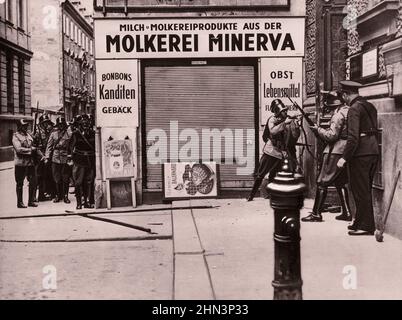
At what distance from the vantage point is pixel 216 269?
20.1ft

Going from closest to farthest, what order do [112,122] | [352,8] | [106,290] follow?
[106,290] < [352,8] < [112,122]

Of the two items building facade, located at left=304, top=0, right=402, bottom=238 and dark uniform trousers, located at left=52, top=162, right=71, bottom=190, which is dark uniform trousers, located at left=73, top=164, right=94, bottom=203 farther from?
building facade, located at left=304, top=0, right=402, bottom=238

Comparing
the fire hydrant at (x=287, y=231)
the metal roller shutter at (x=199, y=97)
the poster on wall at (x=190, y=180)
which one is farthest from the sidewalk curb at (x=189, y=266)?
the metal roller shutter at (x=199, y=97)

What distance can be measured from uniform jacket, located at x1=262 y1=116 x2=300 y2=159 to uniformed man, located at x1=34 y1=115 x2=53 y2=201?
486 cm

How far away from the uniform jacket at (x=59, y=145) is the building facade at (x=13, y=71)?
8.77 m

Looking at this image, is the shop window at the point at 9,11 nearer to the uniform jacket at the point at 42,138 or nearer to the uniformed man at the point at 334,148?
the uniform jacket at the point at 42,138

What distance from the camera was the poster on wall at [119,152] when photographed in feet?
37.7

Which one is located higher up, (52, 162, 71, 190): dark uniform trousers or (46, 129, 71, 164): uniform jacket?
(46, 129, 71, 164): uniform jacket

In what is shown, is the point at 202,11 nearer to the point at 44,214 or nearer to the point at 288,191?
the point at 44,214

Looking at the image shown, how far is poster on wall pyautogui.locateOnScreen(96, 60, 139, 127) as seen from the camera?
11570 millimetres

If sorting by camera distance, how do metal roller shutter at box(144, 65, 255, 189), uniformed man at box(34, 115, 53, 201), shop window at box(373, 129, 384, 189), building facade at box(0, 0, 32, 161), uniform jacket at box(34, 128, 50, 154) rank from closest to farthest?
shop window at box(373, 129, 384, 189)
metal roller shutter at box(144, 65, 255, 189)
uniformed man at box(34, 115, 53, 201)
uniform jacket at box(34, 128, 50, 154)
building facade at box(0, 0, 32, 161)

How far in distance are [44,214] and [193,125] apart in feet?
10.8

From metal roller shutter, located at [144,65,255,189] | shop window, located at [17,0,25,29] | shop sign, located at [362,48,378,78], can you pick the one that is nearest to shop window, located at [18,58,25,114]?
shop window, located at [17,0,25,29]

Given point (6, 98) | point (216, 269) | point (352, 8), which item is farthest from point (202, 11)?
point (6, 98)
